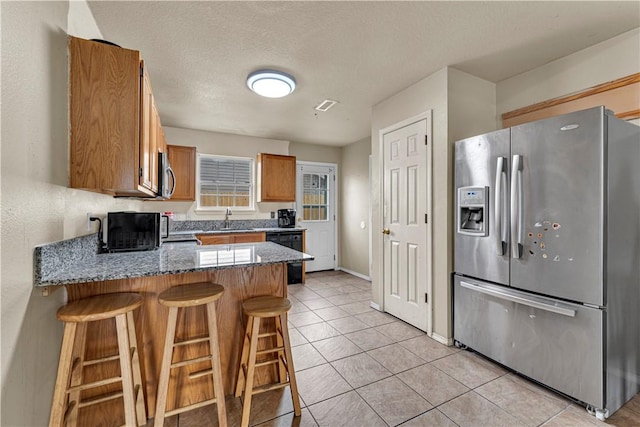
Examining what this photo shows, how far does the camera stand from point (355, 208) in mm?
5473

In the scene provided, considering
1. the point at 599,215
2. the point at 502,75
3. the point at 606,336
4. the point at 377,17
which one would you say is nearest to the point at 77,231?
the point at 377,17

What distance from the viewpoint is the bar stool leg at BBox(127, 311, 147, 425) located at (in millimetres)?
1555

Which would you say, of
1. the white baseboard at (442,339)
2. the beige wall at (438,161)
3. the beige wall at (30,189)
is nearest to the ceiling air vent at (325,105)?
the beige wall at (438,161)

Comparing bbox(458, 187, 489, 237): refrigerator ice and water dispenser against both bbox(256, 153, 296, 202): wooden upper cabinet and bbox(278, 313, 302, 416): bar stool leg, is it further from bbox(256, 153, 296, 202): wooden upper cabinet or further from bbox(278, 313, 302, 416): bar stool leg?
bbox(256, 153, 296, 202): wooden upper cabinet

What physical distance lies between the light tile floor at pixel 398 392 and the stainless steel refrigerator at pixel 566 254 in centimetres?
15

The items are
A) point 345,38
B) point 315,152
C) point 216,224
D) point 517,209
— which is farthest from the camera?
point 315,152

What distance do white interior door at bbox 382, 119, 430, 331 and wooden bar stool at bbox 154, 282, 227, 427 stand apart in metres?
2.04

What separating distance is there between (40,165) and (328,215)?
4804 millimetres

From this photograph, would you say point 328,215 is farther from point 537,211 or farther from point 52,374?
point 52,374

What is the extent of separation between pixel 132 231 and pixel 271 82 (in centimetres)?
179

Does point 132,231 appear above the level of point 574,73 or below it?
below

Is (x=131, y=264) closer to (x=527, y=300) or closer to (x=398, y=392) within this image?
(x=398, y=392)

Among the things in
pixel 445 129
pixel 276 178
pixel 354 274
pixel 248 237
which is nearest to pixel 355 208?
pixel 354 274

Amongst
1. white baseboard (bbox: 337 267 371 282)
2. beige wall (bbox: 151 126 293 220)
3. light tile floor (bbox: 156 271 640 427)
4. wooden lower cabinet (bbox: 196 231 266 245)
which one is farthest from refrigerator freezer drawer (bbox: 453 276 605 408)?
beige wall (bbox: 151 126 293 220)
